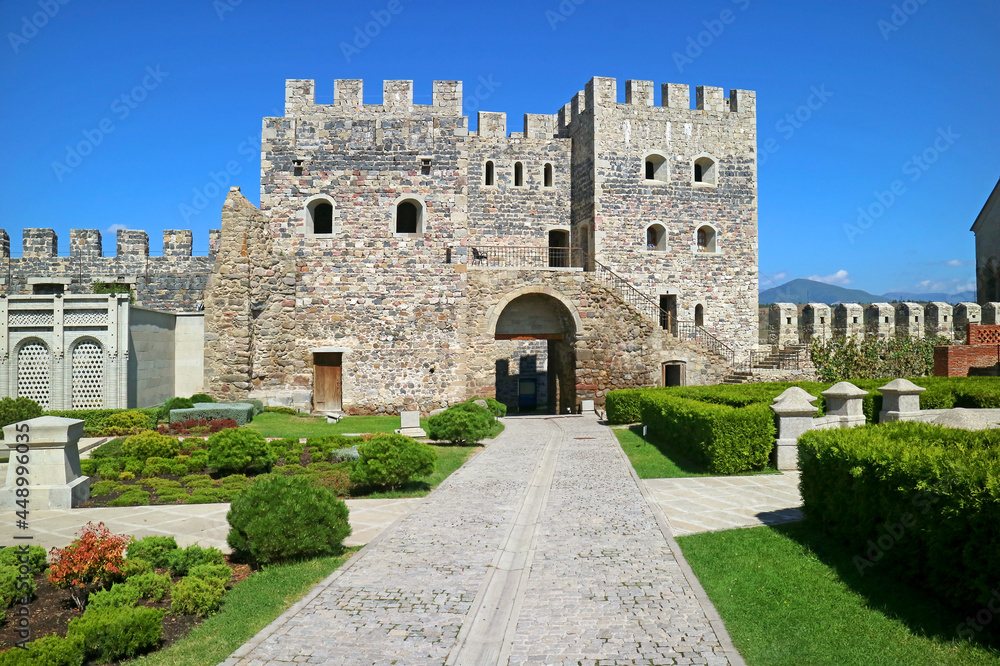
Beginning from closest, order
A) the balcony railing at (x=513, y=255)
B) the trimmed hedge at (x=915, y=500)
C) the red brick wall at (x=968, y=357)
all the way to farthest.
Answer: the trimmed hedge at (x=915, y=500), the red brick wall at (x=968, y=357), the balcony railing at (x=513, y=255)

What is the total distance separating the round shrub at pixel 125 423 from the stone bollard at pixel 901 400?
652 inches

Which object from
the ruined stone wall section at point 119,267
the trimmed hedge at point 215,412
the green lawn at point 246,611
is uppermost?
the ruined stone wall section at point 119,267

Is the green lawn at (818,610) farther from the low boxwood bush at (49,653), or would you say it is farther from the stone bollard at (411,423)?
the stone bollard at (411,423)

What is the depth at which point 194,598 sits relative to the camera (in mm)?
5812

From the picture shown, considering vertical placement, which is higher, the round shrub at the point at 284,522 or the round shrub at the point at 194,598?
the round shrub at the point at 284,522

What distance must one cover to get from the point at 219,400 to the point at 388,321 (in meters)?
5.95

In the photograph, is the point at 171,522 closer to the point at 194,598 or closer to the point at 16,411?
the point at 194,598

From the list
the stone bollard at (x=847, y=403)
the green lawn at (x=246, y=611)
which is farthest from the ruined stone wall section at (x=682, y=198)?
the green lawn at (x=246, y=611)

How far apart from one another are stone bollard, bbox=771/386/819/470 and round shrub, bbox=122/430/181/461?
38.3ft

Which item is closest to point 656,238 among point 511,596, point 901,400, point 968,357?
point 968,357

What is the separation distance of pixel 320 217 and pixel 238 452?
14.1 metres

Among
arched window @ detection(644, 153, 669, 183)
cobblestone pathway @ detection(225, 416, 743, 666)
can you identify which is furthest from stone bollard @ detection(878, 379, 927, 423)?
arched window @ detection(644, 153, 669, 183)

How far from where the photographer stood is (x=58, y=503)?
938 cm

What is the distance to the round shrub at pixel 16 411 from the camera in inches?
578
